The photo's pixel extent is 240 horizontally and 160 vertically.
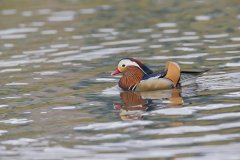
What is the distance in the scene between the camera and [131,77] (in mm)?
17062

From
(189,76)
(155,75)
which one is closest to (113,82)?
(155,75)

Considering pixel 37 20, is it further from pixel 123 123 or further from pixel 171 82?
pixel 123 123

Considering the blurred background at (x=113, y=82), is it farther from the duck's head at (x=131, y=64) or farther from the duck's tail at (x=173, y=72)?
the duck's head at (x=131, y=64)

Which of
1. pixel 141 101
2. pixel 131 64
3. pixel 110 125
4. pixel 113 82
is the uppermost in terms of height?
pixel 131 64

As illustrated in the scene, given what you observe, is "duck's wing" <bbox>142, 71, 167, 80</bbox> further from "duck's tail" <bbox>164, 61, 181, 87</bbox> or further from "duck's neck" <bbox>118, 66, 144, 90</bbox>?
"duck's neck" <bbox>118, 66, 144, 90</bbox>

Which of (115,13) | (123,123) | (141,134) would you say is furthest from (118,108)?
(115,13)

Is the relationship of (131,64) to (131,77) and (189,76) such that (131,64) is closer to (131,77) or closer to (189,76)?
(131,77)

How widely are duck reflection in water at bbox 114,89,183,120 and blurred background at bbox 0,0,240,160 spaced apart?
2cm

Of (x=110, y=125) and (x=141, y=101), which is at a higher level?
(x=141, y=101)

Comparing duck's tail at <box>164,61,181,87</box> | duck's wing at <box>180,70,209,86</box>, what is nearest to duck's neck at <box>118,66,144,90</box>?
duck's tail at <box>164,61,181,87</box>

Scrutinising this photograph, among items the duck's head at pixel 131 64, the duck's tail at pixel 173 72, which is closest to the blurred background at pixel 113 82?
the duck's tail at pixel 173 72

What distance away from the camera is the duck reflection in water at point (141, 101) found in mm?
14728

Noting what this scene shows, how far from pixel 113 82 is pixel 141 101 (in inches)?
91.4

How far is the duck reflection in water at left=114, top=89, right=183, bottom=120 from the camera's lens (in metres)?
14.7
